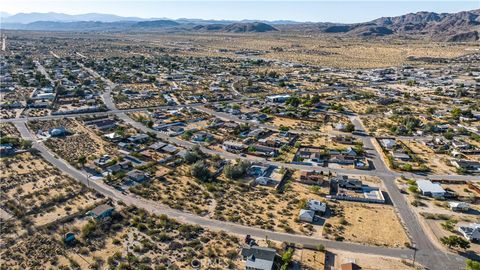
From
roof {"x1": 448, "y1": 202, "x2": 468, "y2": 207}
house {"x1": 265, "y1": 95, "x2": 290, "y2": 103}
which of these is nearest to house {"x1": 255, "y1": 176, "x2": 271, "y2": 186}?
roof {"x1": 448, "y1": 202, "x2": 468, "y2": 207}

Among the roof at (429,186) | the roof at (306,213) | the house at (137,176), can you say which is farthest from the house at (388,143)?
the house at (137,176)

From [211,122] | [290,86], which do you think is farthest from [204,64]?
[211,122]

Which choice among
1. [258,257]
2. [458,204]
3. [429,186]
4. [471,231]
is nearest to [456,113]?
[429,186]

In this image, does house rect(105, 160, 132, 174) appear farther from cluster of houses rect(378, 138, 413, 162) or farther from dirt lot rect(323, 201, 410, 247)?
cluster of houses rect(378, 138, 413, 162)

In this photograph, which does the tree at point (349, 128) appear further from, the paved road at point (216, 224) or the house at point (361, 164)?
the paved road at point (216, 224)

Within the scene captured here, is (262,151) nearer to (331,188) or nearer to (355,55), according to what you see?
(331,188)

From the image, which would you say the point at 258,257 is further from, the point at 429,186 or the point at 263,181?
the point at 429,186

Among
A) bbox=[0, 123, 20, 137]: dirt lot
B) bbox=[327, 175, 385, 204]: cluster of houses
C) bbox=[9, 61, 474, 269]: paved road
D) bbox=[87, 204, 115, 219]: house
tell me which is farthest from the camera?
bbox=[0, 123, 20, 137]: dirt lot
